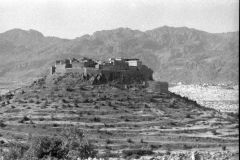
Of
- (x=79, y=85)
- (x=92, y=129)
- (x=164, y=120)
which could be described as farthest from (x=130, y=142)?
(x=79, y=85)

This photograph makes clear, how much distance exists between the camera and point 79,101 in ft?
269

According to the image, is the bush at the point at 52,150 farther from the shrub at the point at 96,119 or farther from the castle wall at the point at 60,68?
the castle wall at the point at 60,68

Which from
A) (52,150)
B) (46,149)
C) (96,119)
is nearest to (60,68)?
(96,119)

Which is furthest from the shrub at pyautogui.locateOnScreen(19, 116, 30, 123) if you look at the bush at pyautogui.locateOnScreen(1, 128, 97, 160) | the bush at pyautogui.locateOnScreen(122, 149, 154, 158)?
the bush at pyautogui.locateOnScreen(1, 128, 97, 160)

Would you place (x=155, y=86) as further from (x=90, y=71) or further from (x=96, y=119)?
(x=96, y=119)

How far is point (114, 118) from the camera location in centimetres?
7656

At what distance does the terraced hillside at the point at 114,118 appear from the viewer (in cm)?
6625

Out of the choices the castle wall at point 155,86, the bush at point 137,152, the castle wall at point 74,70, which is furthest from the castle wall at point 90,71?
the bush at point 137,152

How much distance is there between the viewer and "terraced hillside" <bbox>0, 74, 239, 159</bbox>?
6625cm

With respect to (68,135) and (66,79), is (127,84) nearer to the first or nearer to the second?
(66,79)

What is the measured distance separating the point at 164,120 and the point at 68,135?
2689 centimetres

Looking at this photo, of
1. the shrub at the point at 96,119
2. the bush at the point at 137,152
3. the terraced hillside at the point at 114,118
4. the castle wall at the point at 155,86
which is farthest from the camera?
the castle wall at the point at 155,86

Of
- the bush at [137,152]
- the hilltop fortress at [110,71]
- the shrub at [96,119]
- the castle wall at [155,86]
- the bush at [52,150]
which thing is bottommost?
the bush at [137,152]

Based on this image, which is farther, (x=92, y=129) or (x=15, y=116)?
(x=15, y=116)
